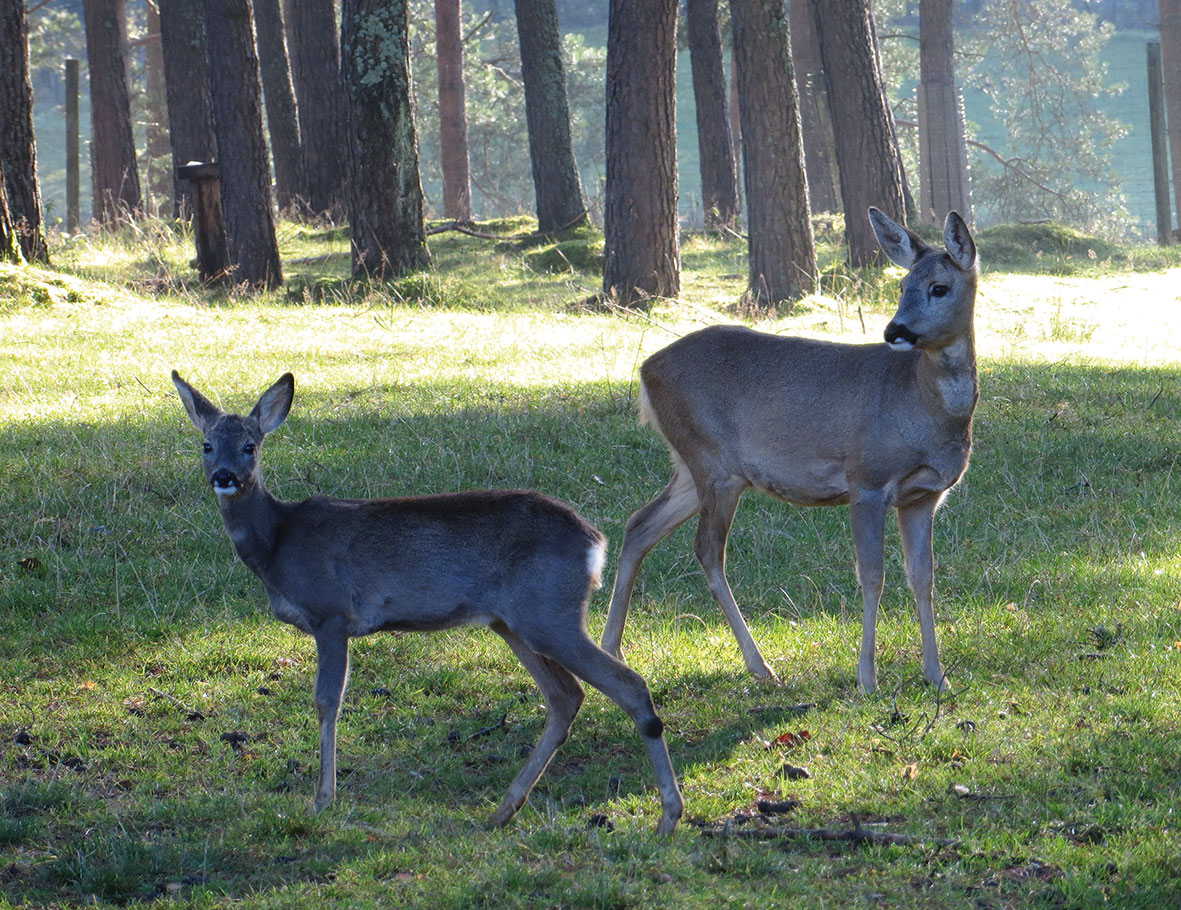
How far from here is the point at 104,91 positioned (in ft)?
77.8

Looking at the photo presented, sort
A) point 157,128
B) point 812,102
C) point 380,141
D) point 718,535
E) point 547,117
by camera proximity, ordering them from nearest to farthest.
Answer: point 718,535 → point 380,141 → point 547,117 → point 812,102 → point 157,128

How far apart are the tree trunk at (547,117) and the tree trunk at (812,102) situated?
9301 millimetres

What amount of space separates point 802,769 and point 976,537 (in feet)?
10.7

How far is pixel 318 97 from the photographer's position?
22719 mm

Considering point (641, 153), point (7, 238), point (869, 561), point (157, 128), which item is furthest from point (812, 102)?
point (869, 561)

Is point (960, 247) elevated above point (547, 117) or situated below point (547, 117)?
below

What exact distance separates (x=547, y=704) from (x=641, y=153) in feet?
34.8

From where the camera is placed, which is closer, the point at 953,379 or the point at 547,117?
the point at 953,379

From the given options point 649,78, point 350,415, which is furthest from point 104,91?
point 350,415

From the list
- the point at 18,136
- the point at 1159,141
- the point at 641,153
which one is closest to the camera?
the point at 641,153

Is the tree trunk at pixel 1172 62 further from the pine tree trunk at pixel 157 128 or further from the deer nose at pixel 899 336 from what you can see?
the deer nose at pixel 899 336

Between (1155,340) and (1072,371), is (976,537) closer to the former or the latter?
(1072,371)

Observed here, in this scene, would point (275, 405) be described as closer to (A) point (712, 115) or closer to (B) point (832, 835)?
(B) point (832, 835)

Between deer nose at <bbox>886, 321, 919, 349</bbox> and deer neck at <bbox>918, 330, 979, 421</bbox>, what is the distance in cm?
24
